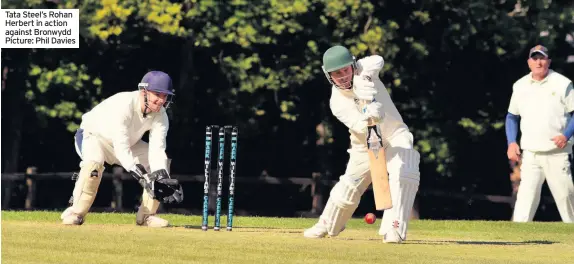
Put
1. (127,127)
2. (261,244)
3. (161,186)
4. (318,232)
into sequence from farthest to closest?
(127,127)
(161,186)
(318,232)
(261,244)

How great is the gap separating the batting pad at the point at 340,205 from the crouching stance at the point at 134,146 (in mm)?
1530

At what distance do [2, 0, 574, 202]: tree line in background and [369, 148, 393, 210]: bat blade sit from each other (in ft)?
37.7

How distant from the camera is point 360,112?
605 inches

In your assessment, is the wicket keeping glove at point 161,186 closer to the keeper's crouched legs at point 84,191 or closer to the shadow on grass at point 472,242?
the keeper's crouched legs at point 84,191

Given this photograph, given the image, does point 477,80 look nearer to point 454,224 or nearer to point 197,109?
point 197,109

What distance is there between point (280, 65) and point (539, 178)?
7999mm

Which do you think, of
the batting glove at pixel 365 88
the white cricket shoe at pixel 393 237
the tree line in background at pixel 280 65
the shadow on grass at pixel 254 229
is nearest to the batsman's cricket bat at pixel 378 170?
the batting glove at pixel 365 88

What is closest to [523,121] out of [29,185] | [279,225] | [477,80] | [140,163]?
[279,225]

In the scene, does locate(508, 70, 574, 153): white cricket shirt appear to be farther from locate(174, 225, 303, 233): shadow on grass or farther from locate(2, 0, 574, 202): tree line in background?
locate(2, 0, 574, 202): tree line in background

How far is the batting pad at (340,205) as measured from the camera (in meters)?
15.9

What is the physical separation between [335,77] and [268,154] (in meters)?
14.9

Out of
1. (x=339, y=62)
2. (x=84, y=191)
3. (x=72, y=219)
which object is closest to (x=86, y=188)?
(x=84, y=191)

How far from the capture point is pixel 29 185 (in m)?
28.5

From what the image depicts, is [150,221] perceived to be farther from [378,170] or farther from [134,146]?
[378,170]
